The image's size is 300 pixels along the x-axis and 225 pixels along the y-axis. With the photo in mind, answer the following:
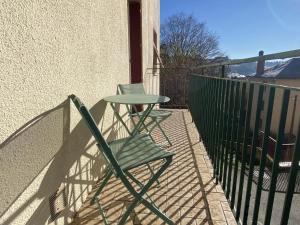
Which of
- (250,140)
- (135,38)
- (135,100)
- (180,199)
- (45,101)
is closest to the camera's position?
(45,101)

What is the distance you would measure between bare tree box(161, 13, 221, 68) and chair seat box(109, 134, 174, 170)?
14518mm

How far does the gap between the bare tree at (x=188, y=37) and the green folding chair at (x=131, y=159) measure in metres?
14.6

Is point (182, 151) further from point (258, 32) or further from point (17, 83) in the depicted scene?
point (258, 32)

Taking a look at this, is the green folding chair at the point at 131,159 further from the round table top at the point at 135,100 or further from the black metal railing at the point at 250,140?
the black metal railing at the point at 250,140

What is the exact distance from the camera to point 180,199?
6.93 ft

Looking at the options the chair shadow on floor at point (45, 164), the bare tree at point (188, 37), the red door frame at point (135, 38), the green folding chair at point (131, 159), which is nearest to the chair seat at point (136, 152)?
the green folding chair at point (131, 159)

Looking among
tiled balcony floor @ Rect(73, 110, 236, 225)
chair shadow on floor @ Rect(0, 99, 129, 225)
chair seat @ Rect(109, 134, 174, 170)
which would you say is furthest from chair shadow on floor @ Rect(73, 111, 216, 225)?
chair seat @ Rect(109, 134, 174, 170)

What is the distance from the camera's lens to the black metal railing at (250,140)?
1.10m

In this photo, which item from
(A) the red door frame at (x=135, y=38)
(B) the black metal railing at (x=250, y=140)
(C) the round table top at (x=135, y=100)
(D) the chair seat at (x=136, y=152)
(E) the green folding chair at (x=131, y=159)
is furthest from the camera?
(A) the red door frame at (x=135, y=38)

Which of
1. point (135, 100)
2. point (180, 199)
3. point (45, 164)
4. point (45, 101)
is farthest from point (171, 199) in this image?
point (45, 101)

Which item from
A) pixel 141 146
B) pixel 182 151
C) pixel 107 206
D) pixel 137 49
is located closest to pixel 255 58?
pixel 141 146

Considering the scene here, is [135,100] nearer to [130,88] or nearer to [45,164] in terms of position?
[130,88]

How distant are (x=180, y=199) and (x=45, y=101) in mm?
1470

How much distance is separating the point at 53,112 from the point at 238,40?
27450mm
